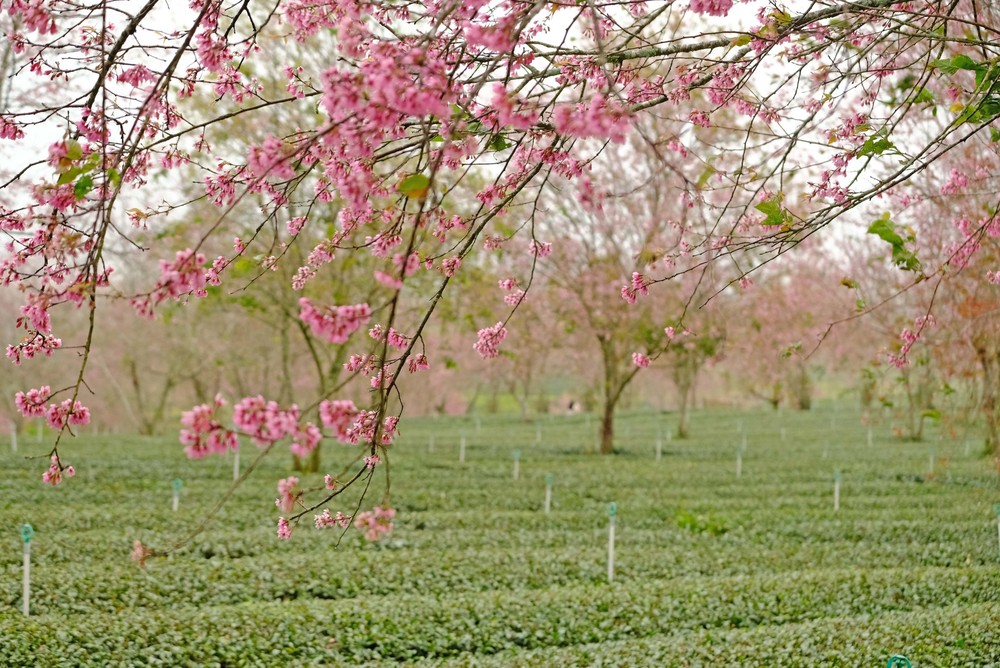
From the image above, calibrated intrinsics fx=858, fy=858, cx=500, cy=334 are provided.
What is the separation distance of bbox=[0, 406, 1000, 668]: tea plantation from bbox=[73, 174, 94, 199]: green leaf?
172 inches

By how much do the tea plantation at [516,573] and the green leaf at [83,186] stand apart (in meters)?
4.36

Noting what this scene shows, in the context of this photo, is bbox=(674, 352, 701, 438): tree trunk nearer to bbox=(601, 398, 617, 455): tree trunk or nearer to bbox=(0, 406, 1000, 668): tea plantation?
bbox=(601, 398, 617, 455): tree trunk

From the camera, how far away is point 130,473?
50.7 ft

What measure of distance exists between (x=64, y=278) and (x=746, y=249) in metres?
2.76

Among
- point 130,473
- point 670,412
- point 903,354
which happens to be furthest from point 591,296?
point 670,412

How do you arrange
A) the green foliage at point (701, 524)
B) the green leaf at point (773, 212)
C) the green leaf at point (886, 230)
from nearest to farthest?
the green leaf at point (773, 212) < the green leaf at point (886, 230) < the green foliage at point (701, 524)

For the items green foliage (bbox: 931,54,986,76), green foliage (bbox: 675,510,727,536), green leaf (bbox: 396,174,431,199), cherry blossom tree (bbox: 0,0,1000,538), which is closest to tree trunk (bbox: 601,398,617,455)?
green foliage (bbox: 675,510,727,536)

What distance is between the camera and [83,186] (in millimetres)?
2615

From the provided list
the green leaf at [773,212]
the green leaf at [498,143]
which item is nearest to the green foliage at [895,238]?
the green leaf at [773,212]

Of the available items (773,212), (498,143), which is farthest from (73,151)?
(773,212)

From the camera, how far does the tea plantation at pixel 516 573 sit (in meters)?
6.29

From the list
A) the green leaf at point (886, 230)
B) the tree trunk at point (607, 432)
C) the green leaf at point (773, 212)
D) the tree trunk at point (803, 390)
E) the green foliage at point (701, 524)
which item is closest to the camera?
the green leaf at point (773, 212)

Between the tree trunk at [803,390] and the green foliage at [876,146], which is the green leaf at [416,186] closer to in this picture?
the green foliage at [876,146]

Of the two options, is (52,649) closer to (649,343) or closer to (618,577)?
(618,577)
